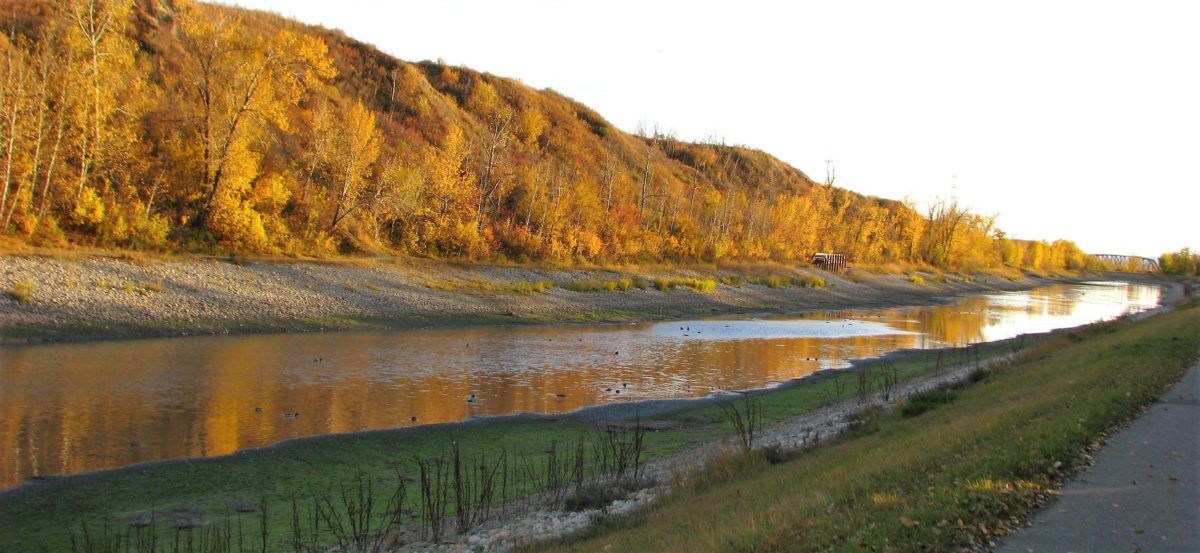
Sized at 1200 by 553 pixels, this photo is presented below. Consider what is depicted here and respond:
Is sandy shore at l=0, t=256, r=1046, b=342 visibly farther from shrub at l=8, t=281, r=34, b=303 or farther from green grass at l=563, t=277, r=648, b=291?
green grass at l=563, t=277, r=648, b=291

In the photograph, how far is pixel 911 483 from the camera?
812 cm

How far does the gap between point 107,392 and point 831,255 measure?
94.3 metres

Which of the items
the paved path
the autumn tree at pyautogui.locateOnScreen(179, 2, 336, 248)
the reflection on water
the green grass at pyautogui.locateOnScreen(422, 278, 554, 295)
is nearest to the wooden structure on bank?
the green grass at pyautogui.locateOnScreen(422, 278, 554, 295)

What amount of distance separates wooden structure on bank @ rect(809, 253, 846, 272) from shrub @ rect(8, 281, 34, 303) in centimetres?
8439

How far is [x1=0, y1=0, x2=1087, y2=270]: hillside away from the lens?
36.8 meters

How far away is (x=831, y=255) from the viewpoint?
10112 cm

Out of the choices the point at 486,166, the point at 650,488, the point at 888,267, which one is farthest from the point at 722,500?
the point at 888,267

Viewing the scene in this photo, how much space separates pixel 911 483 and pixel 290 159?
54742 millimetres

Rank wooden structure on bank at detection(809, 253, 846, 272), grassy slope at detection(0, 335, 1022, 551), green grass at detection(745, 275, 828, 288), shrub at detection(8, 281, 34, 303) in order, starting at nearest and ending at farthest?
grassy slope at detection(0, 335, 1022, 551), shrub at detection(8, 281, 34, 303), green grass at detection(745, 275, 828, 288), wooden structure on bank at detection(809, 253, 846, 272)

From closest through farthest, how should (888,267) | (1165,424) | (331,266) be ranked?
(1165,424) < (331,266) < (888,267)

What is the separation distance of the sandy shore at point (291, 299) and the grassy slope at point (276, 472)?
1819 centimetres

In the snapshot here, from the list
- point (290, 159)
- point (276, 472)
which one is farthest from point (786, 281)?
point (276, 472)

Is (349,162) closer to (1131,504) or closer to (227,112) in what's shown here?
(227,112)

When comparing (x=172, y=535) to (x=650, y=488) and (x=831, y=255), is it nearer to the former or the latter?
(x=650, y=488)
